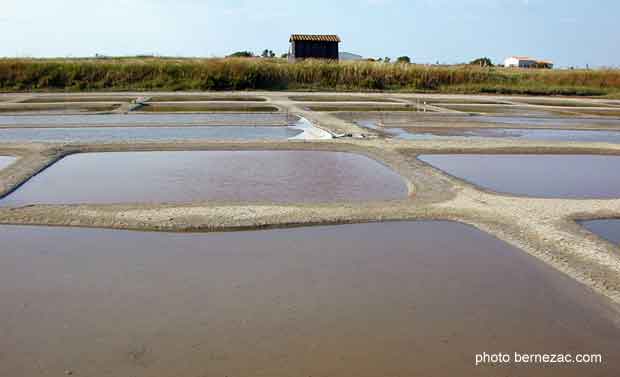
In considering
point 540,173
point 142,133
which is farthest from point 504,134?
point 142,133

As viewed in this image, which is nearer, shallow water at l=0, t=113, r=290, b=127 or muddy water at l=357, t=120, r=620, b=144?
muddy water at l=357, t=120, r=620, b=144

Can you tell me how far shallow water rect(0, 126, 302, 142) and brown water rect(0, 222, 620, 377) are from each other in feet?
22.1

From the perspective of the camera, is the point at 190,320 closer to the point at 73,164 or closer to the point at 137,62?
the point at 73,164

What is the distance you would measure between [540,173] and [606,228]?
313 centimetres

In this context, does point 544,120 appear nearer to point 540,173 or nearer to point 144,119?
point 540,173

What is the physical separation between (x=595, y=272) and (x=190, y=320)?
3.54 metres

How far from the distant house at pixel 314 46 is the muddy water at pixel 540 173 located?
2901 cm

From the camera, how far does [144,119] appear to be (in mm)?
15969

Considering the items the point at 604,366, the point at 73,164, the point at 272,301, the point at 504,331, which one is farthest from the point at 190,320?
the point at 73,164

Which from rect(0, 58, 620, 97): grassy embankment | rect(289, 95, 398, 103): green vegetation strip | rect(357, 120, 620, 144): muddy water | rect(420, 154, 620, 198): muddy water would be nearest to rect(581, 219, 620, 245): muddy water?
rect(420, 154, 620, 198): muddy water

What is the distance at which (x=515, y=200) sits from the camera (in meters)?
7.40

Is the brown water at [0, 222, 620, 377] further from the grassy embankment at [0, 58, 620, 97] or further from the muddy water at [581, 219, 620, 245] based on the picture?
the grassy embankment at [0, 58, 620, 97]

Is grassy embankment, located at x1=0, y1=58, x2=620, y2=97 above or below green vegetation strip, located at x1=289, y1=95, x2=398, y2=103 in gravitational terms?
above

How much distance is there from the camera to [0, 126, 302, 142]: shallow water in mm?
12414
